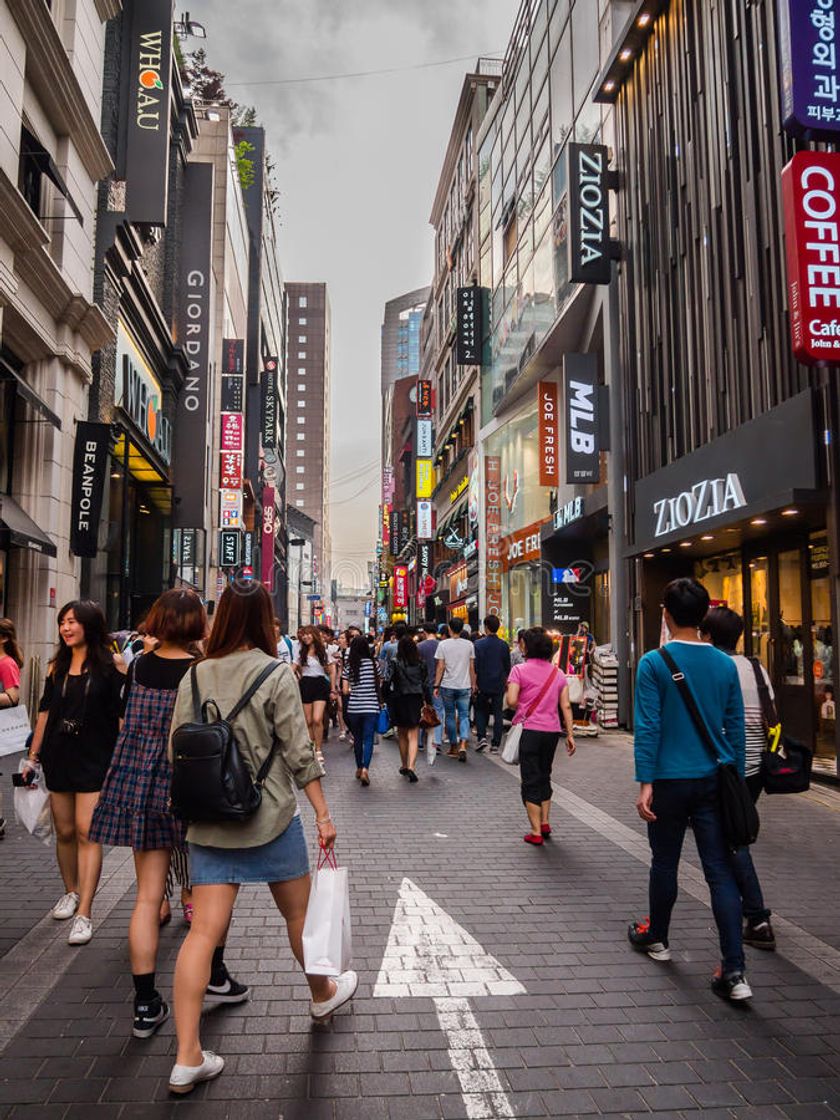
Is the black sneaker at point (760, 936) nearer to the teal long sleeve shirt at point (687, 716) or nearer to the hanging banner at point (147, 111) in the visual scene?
the teal long sleeve shirt at point (687, 716)

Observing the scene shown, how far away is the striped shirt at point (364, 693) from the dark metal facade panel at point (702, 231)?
6.19m

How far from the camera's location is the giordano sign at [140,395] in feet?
67.4

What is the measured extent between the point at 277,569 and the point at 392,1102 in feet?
242

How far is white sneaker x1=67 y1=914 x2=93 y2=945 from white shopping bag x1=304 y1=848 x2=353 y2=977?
6.25 ft

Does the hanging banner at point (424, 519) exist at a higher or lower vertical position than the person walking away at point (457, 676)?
higher

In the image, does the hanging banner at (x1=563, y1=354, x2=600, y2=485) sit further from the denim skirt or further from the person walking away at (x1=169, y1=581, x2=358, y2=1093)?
the denim skirt

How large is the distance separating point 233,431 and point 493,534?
12459 mm

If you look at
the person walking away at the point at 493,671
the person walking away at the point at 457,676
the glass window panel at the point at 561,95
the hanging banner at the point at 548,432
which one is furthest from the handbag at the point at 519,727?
the glass window panel at the point at 561,95

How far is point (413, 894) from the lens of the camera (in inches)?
230

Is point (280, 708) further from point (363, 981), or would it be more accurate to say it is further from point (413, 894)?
point (413, 894)

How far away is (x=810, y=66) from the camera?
29.5ft

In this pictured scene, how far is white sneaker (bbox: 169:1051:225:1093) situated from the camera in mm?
3137

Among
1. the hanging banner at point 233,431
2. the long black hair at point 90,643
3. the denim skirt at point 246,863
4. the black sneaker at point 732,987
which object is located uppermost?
the hanging banner at point 233,431

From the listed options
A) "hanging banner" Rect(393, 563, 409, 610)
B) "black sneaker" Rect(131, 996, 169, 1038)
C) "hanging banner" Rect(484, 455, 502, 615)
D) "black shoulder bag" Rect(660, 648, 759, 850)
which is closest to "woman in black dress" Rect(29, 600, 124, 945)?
"black sneaker" Rect(131, 996, 169, 1038)
